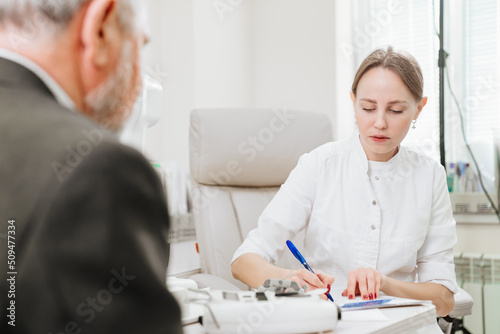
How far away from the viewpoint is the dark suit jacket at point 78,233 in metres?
0.34

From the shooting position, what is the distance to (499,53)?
7.98 ft

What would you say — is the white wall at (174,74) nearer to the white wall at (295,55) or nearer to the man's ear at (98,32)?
the white wall at (295,55)

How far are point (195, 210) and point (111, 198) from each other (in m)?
1.43

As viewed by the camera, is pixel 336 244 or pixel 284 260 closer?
pixel 336 244

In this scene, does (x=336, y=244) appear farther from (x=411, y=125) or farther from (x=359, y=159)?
(x=411, y=125)

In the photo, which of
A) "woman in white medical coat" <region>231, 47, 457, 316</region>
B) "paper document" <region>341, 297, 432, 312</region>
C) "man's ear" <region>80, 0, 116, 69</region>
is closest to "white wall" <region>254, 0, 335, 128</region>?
"woman in white medical coat" <region>231, 47, 457, 316</region>

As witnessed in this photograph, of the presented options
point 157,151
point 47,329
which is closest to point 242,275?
point 47,329

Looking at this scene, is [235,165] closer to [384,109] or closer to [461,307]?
[384,109]

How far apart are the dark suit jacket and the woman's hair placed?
1077 millimetres

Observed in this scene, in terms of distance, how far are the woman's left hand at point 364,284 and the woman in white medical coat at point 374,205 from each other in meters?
0.26

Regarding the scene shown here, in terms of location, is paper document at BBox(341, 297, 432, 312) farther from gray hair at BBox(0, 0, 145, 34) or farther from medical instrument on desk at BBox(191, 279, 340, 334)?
gray hair at BBox(0, 0, 145, 34)

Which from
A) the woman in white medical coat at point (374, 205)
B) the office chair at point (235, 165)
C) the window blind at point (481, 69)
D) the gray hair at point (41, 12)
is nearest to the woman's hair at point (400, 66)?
the woman in white medical coat at point (374, 205)

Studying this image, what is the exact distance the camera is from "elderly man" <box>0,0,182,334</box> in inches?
13.4

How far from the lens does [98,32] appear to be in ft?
1.40
